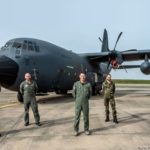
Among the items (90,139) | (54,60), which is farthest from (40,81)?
(90,139)

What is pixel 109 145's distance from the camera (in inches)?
325

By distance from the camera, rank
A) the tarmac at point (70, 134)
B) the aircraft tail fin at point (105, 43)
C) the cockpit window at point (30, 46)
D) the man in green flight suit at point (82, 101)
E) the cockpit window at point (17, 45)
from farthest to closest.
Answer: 1. the aircraft tail fin at point (105, 43)
2. the cockpit window at point (30, 46)
3. the cockpit window at point (17, 45)
4. the man in green flight suit at point (82, 101)
5. the tarmac at point (70, 134)

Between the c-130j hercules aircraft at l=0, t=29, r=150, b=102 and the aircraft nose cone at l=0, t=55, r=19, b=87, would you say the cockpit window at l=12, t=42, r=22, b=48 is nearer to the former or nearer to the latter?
the c-130j hercules aircraft at l=0, t=29, r=150, b=102

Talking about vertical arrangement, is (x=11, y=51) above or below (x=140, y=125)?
above

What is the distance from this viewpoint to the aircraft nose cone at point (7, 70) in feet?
56.6

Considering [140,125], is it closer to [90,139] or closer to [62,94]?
[90,139]

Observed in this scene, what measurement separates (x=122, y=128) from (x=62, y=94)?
680 inches

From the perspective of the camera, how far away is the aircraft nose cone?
56.6ft

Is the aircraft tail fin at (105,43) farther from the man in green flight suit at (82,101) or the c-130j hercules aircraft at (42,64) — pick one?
the man in green flight suit at (82,101)

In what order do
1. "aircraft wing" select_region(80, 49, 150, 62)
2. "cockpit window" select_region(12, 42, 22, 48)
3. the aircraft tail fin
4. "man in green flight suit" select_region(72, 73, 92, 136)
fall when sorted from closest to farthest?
1. "man in green flight suit" select_region(72, 73, 92, 136)
2. "cockpit window" select_region(12, 42, 22, 48)
3. "aircraft wing" select_region(80, 49, 150, 62)
4. the aircraft tail fin

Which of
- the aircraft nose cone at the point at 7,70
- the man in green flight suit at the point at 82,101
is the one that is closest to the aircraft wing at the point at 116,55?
the aircraft nose cone at the point at 7,70

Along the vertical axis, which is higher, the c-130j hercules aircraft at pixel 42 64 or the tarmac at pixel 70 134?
the c-130j hercules aircraft at pixel 42 64

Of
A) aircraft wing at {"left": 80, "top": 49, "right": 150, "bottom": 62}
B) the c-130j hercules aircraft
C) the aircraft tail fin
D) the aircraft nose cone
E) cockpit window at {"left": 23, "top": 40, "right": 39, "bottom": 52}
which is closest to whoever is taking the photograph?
the aircraft nose cone

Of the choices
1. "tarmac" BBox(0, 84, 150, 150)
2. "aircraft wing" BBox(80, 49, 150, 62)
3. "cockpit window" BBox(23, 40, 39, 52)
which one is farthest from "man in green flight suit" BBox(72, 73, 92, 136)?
"aircraft wing" BBox(80, 49, 150, 62)
